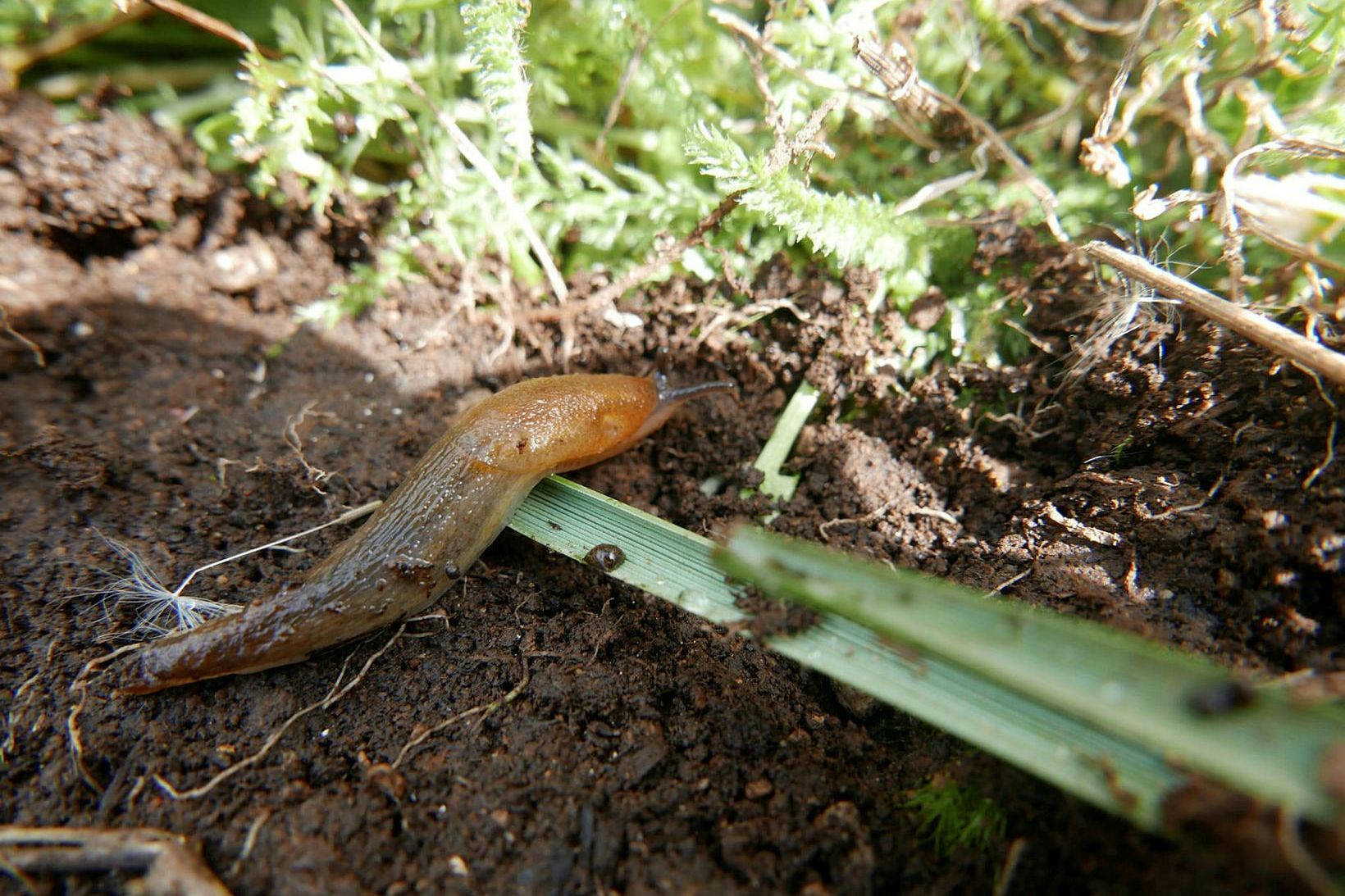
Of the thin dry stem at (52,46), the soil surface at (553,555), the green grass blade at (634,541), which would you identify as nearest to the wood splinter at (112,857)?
the soil surface at (553,555)

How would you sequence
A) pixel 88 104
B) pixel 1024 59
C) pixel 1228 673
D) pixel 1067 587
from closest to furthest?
pixel 1228 673 → pixel 1067 587 → pixel 1024 59 → pixel 88 104

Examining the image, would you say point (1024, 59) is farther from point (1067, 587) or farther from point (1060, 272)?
point (1067, 587)

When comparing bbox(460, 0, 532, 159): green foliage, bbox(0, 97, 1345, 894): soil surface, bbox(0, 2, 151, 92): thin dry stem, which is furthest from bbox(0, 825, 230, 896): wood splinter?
bbox(0, 2, 151, 92): thin dry stem

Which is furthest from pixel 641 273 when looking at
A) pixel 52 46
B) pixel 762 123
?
pixel 52 46

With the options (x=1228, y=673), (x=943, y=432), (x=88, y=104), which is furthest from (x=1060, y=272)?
(x=88, y=104)

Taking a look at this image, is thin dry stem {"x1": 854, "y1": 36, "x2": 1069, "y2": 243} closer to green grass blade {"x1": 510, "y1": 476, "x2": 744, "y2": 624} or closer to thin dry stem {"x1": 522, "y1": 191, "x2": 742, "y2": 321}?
thin dry stem {"x1": 522, "y1": 191, "x2": 742, "y2": 321}

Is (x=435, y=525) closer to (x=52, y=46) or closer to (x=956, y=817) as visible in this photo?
(x=956, y=817)

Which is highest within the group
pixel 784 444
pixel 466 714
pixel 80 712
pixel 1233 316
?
pixel 1233 316
